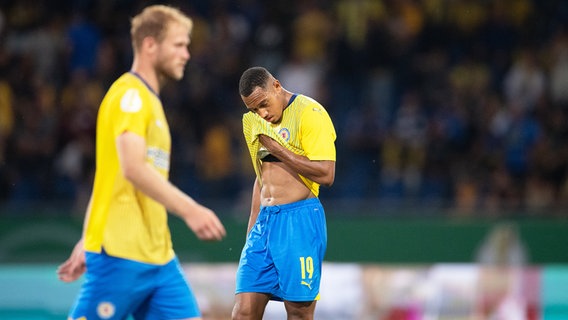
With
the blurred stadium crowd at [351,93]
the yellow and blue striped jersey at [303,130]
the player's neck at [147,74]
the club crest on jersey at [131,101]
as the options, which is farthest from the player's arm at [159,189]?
the blurred stadium crowd at [351,93]

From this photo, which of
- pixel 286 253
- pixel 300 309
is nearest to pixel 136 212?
pixel 286 253

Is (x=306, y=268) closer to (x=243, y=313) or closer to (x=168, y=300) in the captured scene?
(x=243, y=313)

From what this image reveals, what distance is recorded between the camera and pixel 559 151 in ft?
39.1

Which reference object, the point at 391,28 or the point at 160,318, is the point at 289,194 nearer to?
the point at 160,318

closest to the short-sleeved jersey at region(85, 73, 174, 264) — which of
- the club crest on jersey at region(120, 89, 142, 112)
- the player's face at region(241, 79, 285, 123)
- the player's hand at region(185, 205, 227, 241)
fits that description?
the club crest on jersey at region(120, 89, 142, 112)

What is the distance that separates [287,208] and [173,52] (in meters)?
1.50

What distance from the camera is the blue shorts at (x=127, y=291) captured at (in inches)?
173

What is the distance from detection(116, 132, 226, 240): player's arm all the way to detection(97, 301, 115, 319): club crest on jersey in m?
0.61

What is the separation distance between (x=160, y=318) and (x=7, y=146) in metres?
8.39

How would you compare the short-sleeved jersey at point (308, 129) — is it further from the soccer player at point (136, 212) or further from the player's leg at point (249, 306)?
the soccer player at point (136, 212)

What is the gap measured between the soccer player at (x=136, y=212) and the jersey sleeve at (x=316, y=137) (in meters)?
1.22

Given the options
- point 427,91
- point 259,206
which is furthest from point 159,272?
point 427,91

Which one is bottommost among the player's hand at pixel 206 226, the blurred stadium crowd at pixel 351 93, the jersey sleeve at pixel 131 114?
the player's hand at pixel 206 226

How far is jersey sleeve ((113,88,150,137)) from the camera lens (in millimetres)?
4273
